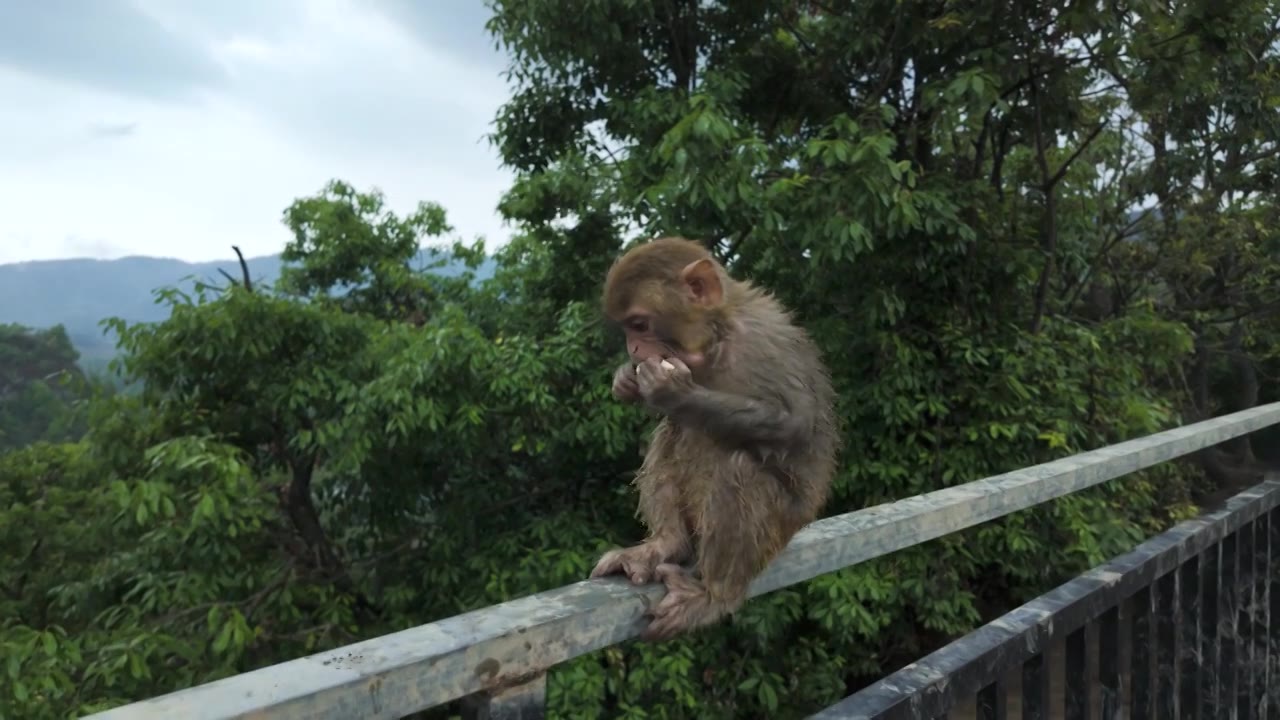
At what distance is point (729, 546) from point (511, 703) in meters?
0.96

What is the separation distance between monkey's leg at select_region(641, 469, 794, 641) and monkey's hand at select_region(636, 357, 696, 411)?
225mm

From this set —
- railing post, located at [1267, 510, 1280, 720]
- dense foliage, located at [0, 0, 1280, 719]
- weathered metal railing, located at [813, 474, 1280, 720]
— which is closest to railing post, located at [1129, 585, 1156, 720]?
weathered metal railing, located at [813, 474, 1280, 720]

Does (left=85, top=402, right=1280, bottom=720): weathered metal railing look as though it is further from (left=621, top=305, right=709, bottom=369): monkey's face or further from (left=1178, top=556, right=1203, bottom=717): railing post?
(left=1178, top=556, right=1203, bottom=717): railing post

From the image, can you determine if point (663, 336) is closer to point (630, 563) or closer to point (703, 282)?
point (703, 282)

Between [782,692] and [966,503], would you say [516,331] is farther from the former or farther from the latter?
[966,503]

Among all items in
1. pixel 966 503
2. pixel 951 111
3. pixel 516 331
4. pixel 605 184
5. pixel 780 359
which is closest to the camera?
pixel 966 503

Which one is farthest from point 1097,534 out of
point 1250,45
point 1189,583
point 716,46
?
point 1189,583

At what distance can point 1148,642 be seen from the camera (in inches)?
68.6

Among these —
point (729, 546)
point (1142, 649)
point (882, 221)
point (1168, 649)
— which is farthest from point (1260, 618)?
point (882, 221)

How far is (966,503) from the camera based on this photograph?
1377 millimetres

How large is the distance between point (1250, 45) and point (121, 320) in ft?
27.6

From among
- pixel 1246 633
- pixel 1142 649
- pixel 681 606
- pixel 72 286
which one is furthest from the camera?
pixel 72 286

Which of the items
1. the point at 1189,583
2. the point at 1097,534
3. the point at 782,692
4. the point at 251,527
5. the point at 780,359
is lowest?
the point at 782,692

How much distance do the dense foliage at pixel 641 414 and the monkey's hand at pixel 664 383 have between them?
339 centimetres
